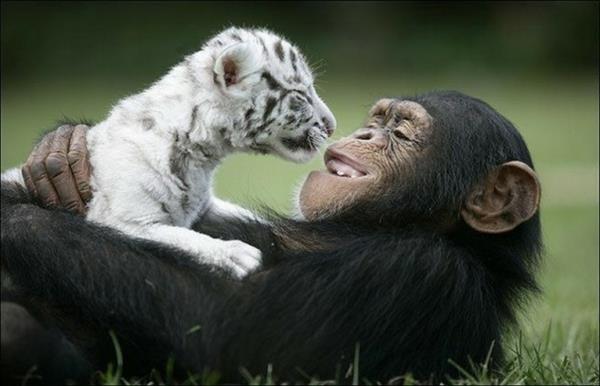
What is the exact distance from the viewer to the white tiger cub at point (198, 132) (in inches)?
200

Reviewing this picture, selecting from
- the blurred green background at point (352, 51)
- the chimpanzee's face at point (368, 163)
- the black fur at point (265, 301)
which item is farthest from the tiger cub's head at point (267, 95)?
the blurred green background at point (352, 51)

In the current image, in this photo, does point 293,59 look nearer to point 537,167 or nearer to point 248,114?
point 248,114

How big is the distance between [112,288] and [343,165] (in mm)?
1414

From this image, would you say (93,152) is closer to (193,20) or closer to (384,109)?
(384,109)

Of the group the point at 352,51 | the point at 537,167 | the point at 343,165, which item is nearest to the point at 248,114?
the point at 343,165

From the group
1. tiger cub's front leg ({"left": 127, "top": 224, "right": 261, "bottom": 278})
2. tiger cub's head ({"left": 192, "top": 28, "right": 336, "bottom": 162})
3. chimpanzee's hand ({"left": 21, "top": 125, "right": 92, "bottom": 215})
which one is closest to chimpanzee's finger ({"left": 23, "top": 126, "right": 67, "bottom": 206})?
chimpanzee's hand ({"left": 21, "top": 125, "right": 92, "bottom": 215})

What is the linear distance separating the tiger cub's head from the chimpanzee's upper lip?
0.25 metres

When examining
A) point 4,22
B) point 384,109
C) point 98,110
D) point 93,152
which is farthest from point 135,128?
point 4,22

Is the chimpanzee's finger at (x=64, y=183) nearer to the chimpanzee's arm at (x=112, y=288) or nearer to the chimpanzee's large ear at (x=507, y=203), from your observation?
the chimpanzee's arm at (x=112, y=288)

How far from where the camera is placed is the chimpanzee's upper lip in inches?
226

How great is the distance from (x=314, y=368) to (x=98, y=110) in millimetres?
19321

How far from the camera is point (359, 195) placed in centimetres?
562

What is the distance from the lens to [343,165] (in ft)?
19.0

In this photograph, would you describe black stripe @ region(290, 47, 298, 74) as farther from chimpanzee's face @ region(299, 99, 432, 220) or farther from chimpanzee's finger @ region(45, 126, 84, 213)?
chimpanzee's finger @ region(45, 126, 84, 213)
